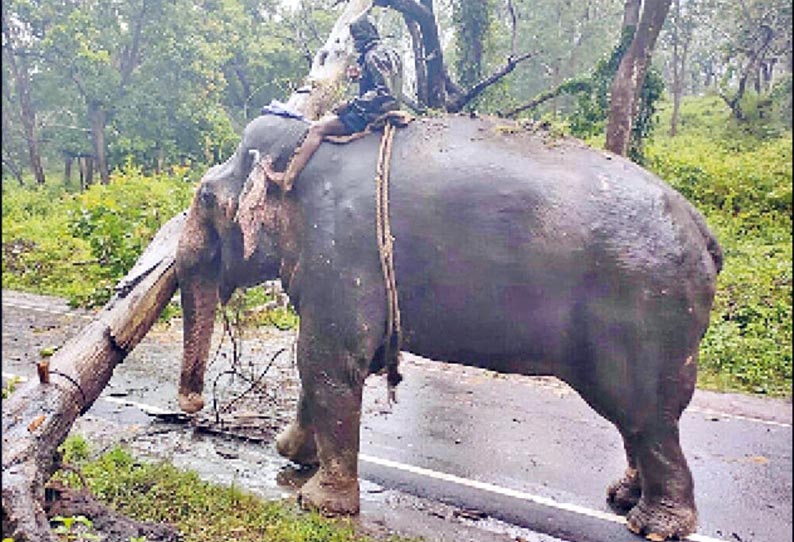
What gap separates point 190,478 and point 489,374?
4.10 metres

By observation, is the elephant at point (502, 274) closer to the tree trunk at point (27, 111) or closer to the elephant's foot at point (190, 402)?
the elephant's foot at point (190, 402)

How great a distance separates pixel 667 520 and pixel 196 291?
8.63 ft

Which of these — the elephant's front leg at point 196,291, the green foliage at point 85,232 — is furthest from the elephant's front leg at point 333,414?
the green foliage at point 85,232

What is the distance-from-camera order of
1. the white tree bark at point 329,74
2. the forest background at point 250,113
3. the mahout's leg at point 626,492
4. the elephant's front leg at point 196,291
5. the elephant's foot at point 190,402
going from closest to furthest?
the mahout's leg at point 626,492
the elephant's front leg at point 196,291
the elephant's foot at point 190,402
the white tree bark at point 329,74
the forest background at point 250,113

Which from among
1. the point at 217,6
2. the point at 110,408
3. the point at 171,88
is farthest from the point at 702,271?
the point at 217,6

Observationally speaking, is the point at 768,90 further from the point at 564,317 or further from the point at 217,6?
the point at 564,317

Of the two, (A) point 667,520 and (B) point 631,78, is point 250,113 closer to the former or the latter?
(B) point 631,78

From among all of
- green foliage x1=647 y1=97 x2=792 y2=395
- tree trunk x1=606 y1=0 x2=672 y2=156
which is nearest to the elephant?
green foliage x1=647 y1=97 x2=792 y2=395

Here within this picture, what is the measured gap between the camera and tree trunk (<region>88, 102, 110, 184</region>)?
17547 millimetres

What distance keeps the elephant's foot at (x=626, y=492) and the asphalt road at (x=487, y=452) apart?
97 millimetres

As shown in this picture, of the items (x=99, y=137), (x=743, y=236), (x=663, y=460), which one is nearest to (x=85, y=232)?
(x=99, y=137)

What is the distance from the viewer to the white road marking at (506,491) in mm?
4141

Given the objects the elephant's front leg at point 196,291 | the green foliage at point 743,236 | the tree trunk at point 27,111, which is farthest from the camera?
the tree trunk at point 27,111

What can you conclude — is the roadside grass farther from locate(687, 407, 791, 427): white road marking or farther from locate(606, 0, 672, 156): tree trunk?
locate(606, 0, 672, 156): tree trunk
